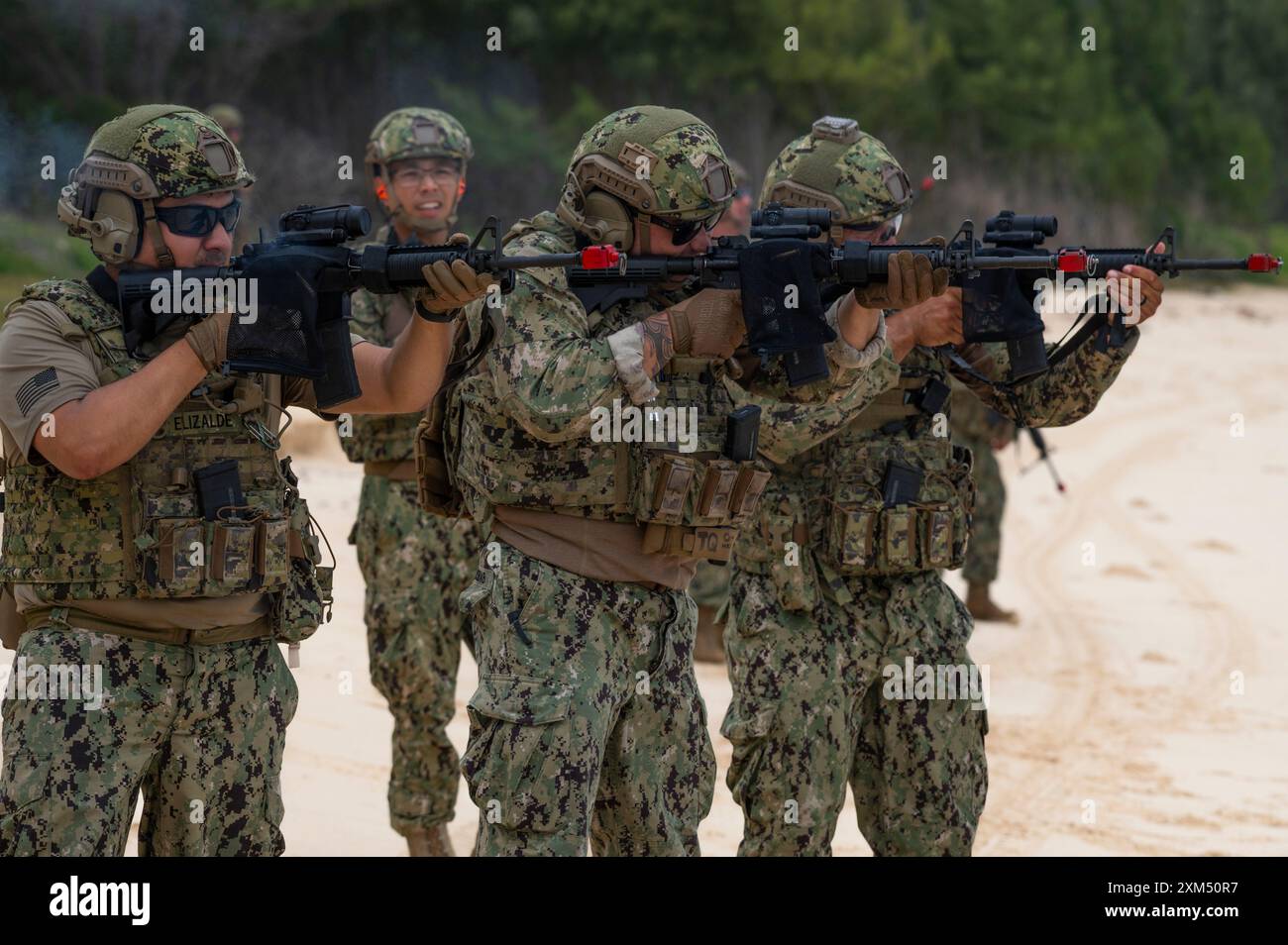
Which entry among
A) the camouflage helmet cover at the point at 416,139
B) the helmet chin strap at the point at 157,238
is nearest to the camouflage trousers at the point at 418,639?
the camouflage helmet cover at the point at 416,139

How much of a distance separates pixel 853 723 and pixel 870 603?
1.19 ft

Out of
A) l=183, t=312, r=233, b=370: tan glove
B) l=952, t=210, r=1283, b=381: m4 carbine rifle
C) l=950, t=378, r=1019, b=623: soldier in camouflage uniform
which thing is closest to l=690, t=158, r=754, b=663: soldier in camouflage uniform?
l=950, t=378, r=1019, b=623: soldier in camouflage uniform

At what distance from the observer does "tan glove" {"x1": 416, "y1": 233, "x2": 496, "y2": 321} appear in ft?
14.5

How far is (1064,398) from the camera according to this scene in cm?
578

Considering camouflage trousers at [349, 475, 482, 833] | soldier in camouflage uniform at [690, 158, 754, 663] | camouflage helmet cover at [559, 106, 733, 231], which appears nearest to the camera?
camouflage helmet cover at [559, 106, 733, 231]

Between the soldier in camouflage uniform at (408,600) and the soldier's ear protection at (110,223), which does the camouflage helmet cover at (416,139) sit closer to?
the soldier in camouflage uniform at (408,600)

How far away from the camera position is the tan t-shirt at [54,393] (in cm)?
442

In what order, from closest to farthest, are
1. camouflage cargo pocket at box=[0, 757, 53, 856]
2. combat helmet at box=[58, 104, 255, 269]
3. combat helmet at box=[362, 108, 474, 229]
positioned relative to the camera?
1. camouflage cargo pocket at box=[0, 757, 53, 856]
2. combat helmet at box=[58, 104, 255, 269]
3. combat helmet at box=[362, 108, 474, 229]

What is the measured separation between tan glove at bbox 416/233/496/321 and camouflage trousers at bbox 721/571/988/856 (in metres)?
1.64

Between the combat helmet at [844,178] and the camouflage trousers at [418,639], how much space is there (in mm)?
2013

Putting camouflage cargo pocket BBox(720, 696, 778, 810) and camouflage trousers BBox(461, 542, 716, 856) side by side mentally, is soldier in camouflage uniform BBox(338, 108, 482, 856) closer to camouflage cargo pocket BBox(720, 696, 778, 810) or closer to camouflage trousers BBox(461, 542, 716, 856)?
camouflage cargo pocket BBox(720, 696, 778, 810)

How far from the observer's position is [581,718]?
473 centimetres

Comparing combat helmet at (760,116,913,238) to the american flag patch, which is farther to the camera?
combat helmet at (760,116,913,238)
